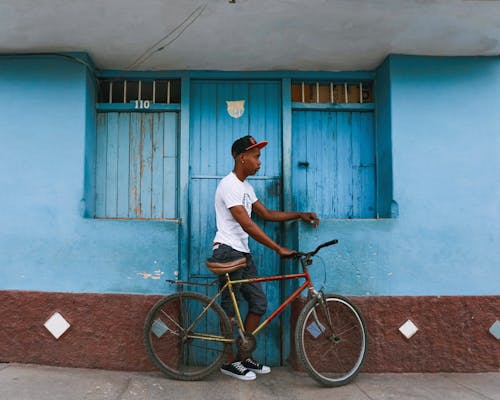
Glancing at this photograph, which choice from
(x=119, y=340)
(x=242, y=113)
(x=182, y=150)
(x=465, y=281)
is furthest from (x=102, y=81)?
(x=465, y=281)

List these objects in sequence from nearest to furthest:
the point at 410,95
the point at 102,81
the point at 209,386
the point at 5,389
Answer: the point at 5,389 < the point at 209,386 < the point at 410,95 < the point at 102,81

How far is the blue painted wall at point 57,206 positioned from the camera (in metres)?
4.36

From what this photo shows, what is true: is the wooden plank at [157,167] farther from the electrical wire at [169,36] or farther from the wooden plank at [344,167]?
the wooden plank at [344,167]

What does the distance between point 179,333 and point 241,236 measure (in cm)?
99

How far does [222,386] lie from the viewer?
12.8 ft

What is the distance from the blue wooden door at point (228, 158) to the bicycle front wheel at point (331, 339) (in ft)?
1.89

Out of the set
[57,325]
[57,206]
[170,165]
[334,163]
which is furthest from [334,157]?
[57,325]

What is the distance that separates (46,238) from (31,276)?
14.5 inches

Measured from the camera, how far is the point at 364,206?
4.89 meters

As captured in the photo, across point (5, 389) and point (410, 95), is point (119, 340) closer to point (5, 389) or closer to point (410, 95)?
point (5, 389)

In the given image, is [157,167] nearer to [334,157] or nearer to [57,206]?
[57,206]

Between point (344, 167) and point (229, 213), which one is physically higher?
point (344, 167)

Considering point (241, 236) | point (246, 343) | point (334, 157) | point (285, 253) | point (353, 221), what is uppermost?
point (334, 157)

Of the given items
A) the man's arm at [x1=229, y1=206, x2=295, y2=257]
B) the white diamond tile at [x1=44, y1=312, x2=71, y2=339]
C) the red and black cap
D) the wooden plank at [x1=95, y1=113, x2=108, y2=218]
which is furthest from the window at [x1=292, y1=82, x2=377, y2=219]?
the white diamond tile at [x1=44, y1=312, x2=71, y2=339]
